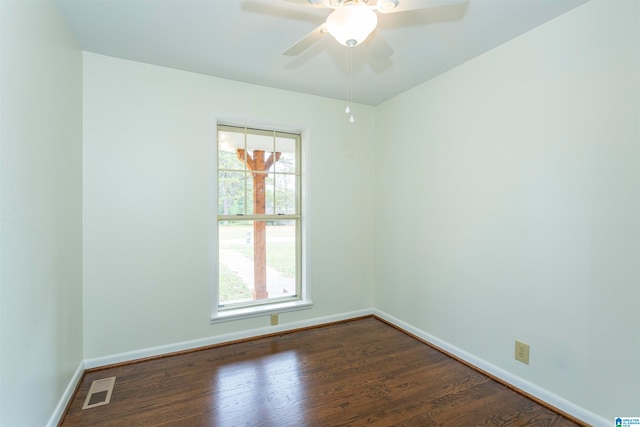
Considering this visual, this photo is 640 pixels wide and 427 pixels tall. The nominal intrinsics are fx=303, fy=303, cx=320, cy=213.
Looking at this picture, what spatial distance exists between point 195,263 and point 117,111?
1.41 metres

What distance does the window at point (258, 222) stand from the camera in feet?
9.83

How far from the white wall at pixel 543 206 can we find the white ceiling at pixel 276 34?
26 centimetres

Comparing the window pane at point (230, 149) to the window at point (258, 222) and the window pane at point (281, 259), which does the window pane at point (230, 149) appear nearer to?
the window at point (258, 222)

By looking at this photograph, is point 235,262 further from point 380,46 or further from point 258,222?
point 380,46

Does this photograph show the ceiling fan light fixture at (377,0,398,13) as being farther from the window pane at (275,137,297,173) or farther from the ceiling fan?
the window pane at (275,137,297,173)

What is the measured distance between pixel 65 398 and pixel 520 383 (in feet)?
9.99

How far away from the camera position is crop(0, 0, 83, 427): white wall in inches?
50.7

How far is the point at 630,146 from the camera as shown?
5.34ft

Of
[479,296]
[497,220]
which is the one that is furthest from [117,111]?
[479,296]

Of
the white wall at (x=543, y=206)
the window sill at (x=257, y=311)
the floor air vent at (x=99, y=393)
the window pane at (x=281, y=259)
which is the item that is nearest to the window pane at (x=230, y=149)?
the window pane at (x=281, y=259)

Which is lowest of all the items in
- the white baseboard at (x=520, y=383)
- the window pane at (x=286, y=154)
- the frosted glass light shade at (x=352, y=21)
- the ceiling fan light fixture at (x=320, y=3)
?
the white baseboard at (x=520, y=383)

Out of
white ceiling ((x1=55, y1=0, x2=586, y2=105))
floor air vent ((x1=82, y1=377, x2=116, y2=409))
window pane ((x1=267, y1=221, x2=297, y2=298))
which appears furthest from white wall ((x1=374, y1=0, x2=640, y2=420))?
floor air vent ((x1=82, y1=377, x2=116, y2=409))

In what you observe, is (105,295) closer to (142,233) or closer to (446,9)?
(142,233)

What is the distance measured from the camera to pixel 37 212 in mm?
1575
